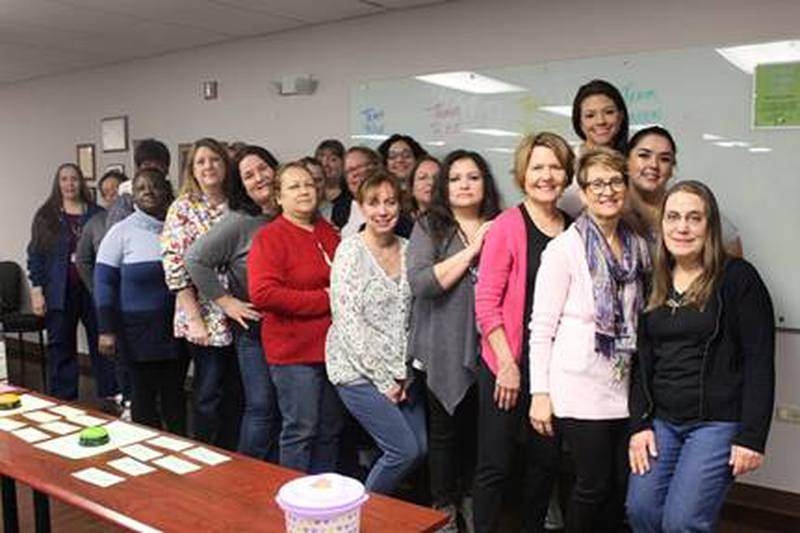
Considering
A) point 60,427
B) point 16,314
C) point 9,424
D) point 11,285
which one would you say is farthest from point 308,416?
point 11,285

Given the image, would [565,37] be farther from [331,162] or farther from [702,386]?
[702,386]

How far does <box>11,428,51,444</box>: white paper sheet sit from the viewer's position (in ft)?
7.11

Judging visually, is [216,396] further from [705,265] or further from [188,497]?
[705,265]

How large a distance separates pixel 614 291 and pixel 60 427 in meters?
1.73

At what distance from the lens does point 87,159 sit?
6.07 m

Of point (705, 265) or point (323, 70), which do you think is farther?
point (323, 70)

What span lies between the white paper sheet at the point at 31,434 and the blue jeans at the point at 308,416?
0.87 meters

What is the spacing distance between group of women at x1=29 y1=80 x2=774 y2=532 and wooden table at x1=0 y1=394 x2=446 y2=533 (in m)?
0.76

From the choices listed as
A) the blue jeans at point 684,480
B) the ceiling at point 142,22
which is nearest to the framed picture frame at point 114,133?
the ceiling at point 142,22

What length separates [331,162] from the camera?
3.91 meters

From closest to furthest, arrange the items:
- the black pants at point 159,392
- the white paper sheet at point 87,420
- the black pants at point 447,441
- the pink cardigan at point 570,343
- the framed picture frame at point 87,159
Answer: the pink cardigan at point 570,343 < the white paper sheet at point 87,420 < the black pants at point 447,441 < the black pants at point 159,392 < the framed picture frame at point 87,159

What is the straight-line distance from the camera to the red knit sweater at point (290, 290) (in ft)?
8.98

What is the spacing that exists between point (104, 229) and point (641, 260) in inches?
117

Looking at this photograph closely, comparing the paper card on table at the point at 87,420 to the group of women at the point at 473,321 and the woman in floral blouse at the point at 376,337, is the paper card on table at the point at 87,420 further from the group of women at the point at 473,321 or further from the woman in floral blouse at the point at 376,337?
the woman in floral blouse at the point at 376,337
